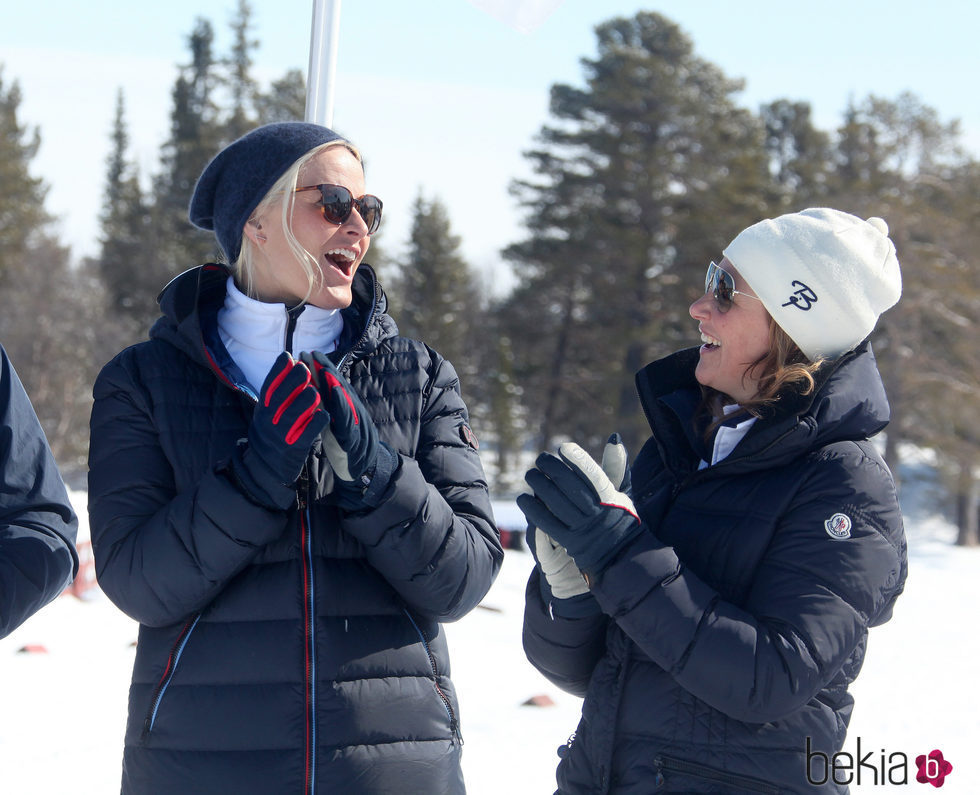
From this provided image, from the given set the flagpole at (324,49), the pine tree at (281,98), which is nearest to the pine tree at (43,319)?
the pine tree at (281,98)

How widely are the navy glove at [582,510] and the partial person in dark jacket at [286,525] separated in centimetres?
23

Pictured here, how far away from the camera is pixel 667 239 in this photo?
30.0 meters

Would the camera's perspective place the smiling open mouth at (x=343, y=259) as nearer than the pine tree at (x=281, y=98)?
Yes

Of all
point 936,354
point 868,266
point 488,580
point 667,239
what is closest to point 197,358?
point 488,580

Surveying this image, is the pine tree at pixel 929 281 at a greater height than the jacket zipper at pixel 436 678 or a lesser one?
greater

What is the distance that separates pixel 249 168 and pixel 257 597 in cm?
89

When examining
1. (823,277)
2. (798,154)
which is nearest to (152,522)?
(823,277)

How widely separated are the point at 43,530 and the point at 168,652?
38 cm

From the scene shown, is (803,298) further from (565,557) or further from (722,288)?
(565,557)

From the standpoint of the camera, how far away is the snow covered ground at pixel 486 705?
4.35 metres

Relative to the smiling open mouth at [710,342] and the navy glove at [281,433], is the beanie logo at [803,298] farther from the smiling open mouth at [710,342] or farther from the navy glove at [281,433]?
the navy glove at [281,433]

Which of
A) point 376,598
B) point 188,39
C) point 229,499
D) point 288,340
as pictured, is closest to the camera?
point 229,499

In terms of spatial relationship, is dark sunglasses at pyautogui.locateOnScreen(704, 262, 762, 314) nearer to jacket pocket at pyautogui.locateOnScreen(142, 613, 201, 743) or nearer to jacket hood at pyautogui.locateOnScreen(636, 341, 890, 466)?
jacket hood at pyautogui.locateOnScreen(636, 341, 890, 466)

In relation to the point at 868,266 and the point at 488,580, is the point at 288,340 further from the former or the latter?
the point at 868,266
